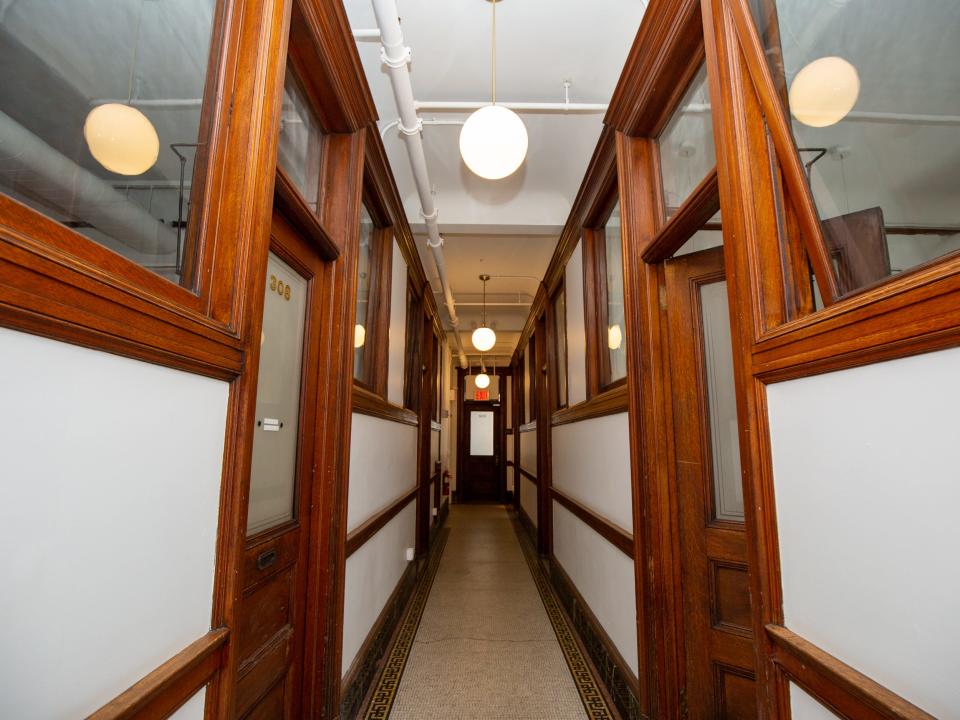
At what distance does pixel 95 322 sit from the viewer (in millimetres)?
764

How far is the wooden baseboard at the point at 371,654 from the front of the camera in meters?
2.25

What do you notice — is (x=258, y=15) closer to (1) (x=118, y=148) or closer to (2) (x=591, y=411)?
(1) (x=118, y=148)

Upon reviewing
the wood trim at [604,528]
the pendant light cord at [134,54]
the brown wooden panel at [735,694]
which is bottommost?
the brown wooden panel at [735,694]

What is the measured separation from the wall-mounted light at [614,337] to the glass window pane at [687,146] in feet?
2.74

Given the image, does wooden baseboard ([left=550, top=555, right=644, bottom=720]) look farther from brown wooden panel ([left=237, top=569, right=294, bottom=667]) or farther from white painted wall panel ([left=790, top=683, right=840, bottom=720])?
brown wooden panel ([left=237, top=569, right=294, bottom=667])

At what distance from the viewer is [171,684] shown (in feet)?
3.03

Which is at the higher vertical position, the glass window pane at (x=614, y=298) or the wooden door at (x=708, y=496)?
the glass window pane at (x=614, y=298)

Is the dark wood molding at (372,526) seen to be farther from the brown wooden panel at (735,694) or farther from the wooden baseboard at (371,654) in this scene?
the brown wooden panel at (735,694)

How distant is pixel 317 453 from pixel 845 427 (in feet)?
5.83

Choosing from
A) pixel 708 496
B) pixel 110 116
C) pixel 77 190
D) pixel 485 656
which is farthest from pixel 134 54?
pixel 485 656

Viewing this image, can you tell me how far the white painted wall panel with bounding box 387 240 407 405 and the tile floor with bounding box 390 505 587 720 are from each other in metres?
1.66

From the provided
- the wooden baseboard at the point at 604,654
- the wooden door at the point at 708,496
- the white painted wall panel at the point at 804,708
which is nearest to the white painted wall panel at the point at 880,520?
the white painted wall panel at the point at 804,708

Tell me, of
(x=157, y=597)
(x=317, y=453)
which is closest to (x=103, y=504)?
(x=157, y=597)

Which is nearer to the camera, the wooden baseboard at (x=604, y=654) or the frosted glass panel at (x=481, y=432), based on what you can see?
the wooden baseboard at (x=604, y=654)
